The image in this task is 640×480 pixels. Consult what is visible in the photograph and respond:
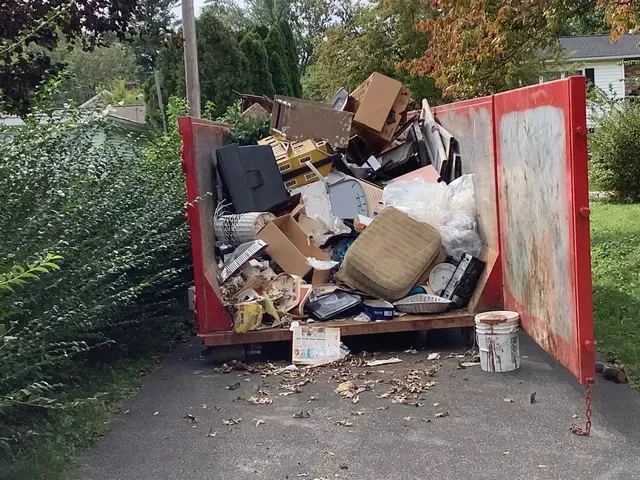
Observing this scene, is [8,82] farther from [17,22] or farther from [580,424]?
[580,424]

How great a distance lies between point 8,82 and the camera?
6020 mm

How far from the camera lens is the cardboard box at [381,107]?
816 cm

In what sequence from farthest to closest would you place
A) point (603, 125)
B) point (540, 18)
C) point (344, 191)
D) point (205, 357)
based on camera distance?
point (603, 125)
point (540, 18)
point (344, 191)
point (205, 357)

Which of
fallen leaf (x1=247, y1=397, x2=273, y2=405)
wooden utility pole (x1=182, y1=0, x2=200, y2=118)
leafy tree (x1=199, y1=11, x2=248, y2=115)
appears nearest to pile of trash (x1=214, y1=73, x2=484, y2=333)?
fallen leaf (x1=247, y1=397, x2=273, y2=405)

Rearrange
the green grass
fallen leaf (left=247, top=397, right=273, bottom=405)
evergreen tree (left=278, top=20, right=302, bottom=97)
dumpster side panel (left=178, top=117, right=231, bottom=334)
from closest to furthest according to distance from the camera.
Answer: the green grass < fallen leaf (left=247, top=397, right=273, bottom=405) < dumpster side panel (left=178, top=117, right=231, bottom=334) < evergreen tree (left=278, top=20, right=302, bottom=97)

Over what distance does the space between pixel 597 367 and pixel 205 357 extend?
2959mm

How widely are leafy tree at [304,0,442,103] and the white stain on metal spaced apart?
15.8 meters

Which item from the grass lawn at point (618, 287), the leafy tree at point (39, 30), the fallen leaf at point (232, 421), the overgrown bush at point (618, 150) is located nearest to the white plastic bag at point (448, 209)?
the grass lawn at point (618, 287)

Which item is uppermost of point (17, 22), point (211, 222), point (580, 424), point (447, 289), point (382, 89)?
point (17, 22)

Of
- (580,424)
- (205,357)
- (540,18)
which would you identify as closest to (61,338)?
(205,357)

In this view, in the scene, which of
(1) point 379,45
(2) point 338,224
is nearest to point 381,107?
(2) point 338,224

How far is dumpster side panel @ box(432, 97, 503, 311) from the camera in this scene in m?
5.83

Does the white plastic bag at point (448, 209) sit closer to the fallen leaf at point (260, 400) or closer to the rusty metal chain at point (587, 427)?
the fallen leaf at point (260, 400)

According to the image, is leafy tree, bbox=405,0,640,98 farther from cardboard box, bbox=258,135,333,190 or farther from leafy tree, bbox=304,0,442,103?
leafy tree, bbox=304,0,442,103
